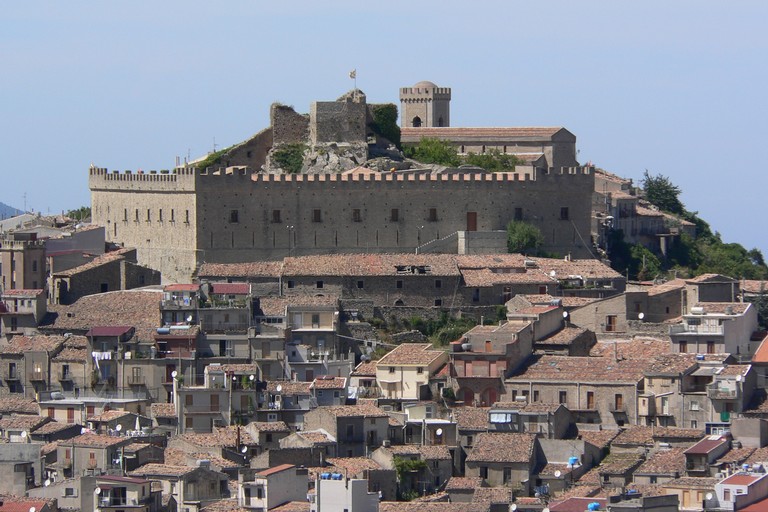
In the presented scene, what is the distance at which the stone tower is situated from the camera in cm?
9581

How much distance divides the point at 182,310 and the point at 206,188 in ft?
28.7

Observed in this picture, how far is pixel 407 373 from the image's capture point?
66.4 meters

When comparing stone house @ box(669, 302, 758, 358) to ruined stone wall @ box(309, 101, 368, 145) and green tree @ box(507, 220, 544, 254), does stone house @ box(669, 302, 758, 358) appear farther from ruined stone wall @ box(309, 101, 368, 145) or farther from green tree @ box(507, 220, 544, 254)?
ruined stone wall @ box(309, 101, 368, 145)

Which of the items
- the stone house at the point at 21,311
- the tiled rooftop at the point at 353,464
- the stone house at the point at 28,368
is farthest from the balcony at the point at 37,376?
the tiled rooftop at the point at 353,464

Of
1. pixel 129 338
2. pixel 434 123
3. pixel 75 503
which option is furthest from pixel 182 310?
pixel 434 123

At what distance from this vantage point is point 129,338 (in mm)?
67812

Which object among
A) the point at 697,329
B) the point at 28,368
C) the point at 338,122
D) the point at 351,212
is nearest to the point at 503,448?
the point at 697,329

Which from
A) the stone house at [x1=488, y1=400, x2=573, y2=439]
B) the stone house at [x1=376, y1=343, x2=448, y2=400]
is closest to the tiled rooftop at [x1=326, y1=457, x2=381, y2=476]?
the stone house at [x1=488, y1=400, x2=573, y2=439]

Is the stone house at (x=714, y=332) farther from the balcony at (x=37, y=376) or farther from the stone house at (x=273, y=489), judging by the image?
the balcony at (x=37, y=376)

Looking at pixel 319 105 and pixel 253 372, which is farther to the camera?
pixel 319 105

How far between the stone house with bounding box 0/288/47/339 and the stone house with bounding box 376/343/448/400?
1055 cm

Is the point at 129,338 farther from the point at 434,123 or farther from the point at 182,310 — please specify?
the point at 434,123

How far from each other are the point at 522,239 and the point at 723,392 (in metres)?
15.4

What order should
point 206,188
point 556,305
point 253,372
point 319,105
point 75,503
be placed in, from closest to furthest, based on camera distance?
1. point 75,503
2. point 253,372
3. point 556,305
4. point 206,188
5. point 319,105
